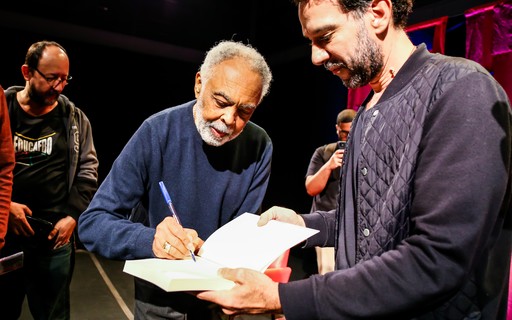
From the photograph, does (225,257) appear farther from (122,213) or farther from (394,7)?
(394,7)

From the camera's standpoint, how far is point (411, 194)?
2.74 feet

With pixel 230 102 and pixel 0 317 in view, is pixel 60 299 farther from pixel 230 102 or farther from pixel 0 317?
pixel 230 102

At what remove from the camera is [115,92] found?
6.16 meters

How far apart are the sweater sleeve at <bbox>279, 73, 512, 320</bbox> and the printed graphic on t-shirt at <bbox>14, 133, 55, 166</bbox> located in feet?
7.15

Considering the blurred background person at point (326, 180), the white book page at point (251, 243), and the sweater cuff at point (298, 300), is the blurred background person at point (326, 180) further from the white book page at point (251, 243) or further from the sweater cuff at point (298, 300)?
the sweater cuff at point (298, 300)

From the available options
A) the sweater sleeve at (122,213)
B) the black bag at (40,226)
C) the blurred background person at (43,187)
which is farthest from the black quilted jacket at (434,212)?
the blurred background person at (43,187)

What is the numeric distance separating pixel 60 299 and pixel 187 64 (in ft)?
16.7

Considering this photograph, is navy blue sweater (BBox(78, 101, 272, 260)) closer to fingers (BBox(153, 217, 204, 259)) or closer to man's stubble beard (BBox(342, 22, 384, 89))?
fingers (BBox(153, 217, 204, 259))

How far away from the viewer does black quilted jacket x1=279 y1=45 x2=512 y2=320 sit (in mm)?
705

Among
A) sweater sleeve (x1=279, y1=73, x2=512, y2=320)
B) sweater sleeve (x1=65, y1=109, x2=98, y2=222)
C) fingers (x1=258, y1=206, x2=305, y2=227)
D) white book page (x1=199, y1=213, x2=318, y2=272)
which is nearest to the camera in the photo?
sweater sleeve (x1=279, y1=73, x2=512, y2=320)

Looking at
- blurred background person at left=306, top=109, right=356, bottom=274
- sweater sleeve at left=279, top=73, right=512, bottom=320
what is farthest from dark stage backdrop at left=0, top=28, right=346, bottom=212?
sweater sleeve at left=279, top=73, right=512, bottom=320

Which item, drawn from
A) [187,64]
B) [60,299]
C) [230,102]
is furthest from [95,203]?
[187,64]

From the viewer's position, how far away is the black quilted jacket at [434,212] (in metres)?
0.70

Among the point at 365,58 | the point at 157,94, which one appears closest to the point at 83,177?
the point at 365,58
